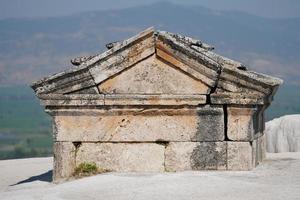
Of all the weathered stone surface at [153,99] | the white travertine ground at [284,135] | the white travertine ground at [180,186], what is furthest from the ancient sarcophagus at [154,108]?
the white travertine ground at [284,135]

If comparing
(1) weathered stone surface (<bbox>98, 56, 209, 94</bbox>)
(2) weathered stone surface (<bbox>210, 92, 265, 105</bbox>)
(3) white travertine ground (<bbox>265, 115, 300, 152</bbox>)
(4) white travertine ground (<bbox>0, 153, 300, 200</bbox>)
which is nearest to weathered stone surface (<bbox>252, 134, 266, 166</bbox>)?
(4) white travertine ground (<bbox>0, 153, 300, 200</bbox>)

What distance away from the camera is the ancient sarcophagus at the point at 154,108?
12.5 meters

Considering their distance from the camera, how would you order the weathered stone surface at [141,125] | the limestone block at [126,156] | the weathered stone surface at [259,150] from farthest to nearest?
the weathered stone surface at [259,150], the limestone block at [126,156], the weathered stone surface at [141,125]

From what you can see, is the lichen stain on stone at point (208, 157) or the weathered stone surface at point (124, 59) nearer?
the lichen stain on stone at point (208, 157)

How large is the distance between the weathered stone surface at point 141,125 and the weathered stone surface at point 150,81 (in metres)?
0.36

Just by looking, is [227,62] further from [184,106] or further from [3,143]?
[3,143]

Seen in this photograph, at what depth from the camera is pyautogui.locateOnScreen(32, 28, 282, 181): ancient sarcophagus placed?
12547 millimetres

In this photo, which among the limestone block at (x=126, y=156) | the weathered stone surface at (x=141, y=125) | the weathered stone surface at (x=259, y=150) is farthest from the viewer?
the weathered stone surface at (x=259, y=150)

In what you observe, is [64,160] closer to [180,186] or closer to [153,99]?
[153,99]

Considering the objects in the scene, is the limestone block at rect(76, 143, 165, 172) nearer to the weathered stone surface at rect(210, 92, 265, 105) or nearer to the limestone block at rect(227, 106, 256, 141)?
the limestone block at rect(227, 106, 256, 141)

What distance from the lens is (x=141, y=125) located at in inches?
502

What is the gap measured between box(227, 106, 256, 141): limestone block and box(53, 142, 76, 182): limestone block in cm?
258

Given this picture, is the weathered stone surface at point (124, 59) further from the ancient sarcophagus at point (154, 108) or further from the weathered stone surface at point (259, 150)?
the weathered stone surface at point (259, 150)

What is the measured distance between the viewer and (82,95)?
1269 centimetres
